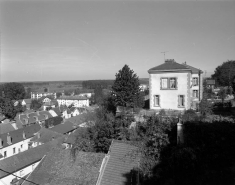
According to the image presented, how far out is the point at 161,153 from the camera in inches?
416

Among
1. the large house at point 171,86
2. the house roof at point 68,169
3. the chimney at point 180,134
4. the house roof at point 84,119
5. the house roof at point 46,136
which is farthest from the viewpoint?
the house roof at point 84,119

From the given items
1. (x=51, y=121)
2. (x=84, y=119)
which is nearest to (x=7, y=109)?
(x=51, y=121)

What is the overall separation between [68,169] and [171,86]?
33.5 feet

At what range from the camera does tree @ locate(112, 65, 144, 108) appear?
19470mm

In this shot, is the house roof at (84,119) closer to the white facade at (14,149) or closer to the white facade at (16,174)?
the white facade at (14,149)

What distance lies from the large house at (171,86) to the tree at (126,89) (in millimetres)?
3435

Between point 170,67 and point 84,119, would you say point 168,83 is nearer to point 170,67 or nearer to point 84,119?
point 170,67

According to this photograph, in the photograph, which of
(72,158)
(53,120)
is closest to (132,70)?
(72,158)

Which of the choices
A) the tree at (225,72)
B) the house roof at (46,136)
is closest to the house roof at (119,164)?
the house roof at (46,136)

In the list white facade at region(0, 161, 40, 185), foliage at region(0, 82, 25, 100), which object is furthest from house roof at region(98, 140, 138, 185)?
foliage at region(0, 82, 25, 100)

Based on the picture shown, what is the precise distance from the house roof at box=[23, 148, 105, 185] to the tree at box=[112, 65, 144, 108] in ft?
26.7

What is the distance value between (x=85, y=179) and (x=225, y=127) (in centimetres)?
830

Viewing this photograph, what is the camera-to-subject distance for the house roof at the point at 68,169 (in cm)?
1088

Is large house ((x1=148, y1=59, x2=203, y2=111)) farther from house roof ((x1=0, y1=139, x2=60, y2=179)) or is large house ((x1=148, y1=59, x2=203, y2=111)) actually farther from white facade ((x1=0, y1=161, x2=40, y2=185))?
white facade ((x1=0, y1=161, x2=40, y2=185))
